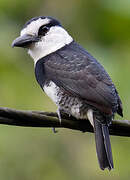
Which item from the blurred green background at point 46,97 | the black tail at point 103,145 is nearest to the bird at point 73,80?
the black tail at point 103,145

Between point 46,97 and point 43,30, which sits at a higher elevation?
point 43,30

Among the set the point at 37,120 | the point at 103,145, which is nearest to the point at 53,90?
the point at 103,145

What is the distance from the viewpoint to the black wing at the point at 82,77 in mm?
3864

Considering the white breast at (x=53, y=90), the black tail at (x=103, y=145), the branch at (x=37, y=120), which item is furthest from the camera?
the white breast at (x=53, y=90)

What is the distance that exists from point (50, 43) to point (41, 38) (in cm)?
8

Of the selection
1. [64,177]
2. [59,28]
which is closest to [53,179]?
[64,177]

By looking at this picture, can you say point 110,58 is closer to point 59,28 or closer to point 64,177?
point 59,28

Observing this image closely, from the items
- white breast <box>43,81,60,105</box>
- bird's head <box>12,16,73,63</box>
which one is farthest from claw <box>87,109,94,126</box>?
bird's head <box>12,16,73,63</box>

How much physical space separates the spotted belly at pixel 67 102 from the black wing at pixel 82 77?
0.15 ft

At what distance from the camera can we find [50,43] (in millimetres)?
4648

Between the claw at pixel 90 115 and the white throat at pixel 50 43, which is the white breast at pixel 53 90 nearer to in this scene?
the claw at pixel 90 115

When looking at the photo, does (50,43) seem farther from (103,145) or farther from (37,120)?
(37,120)

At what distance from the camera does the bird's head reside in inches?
179

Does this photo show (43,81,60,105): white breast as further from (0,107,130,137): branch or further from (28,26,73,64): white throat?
(0,107,130,137): branch
